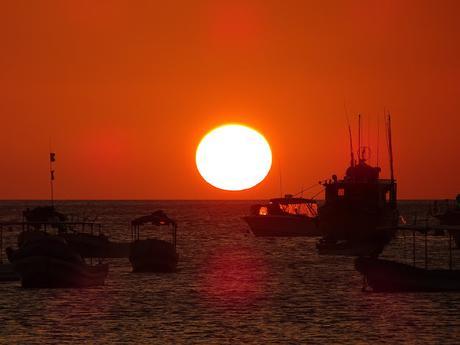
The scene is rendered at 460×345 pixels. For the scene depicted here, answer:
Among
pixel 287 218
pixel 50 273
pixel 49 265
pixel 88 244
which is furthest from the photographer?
pixel 287 218

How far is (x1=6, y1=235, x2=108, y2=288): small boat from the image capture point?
5906cm

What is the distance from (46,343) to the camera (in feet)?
142

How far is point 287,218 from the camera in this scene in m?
123

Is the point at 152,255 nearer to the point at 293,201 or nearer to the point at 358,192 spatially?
the point at 358,192

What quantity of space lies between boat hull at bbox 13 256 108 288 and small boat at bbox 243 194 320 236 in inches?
2419

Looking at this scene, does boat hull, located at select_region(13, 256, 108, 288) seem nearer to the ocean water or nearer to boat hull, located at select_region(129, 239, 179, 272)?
the ocean water

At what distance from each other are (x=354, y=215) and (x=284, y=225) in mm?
32872

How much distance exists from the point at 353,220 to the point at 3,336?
168ft

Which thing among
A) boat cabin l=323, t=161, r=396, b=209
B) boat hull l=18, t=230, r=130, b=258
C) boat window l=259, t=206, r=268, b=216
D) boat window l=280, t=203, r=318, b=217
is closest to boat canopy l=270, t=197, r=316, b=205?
boat window l=280, t=203, r=318, b=217

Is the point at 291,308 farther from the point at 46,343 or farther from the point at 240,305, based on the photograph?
the point at 46,343

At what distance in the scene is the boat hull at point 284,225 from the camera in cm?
12331

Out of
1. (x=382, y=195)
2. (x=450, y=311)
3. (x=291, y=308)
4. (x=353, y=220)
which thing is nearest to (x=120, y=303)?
(x=291, y=308)

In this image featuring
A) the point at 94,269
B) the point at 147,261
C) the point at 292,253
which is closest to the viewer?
the point at 94,269

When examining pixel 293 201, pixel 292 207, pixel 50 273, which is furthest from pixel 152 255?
pixel 292 207
